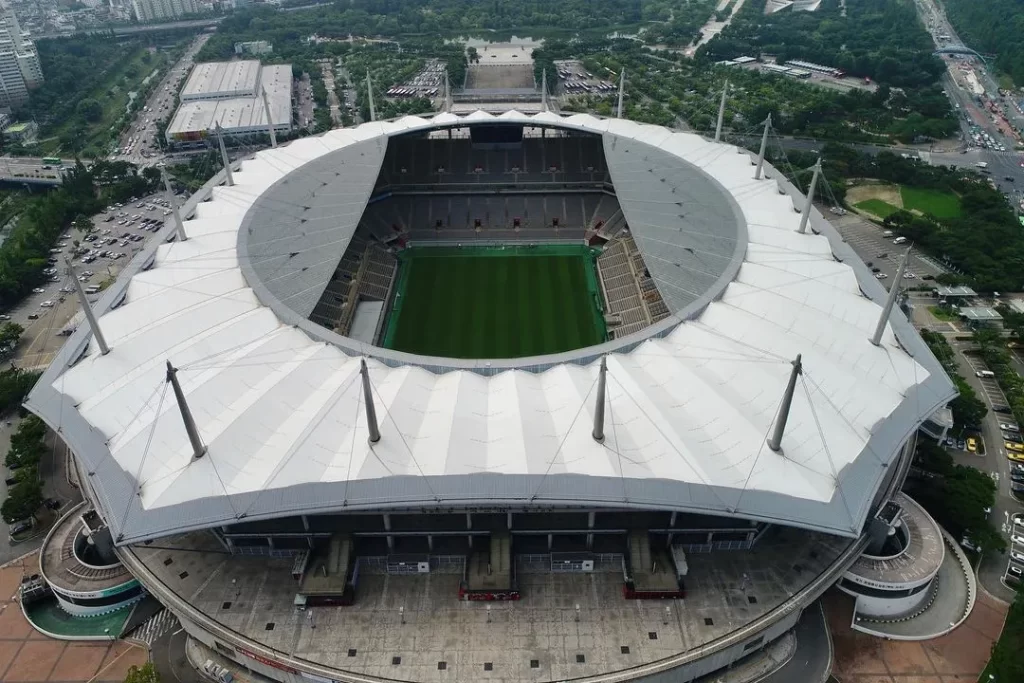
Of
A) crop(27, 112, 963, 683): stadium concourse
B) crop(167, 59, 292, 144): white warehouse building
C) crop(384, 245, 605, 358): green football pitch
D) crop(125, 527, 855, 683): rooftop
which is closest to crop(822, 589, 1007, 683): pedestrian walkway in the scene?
crop(27, 112, 963, 683): stadium concourse

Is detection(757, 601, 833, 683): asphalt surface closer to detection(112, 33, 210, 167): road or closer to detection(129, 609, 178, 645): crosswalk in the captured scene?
detection(129, 609, 178, 645): crosswalk

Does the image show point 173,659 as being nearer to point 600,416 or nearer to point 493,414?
point 493,414

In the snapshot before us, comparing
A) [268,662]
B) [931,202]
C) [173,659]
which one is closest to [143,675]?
[173,659]

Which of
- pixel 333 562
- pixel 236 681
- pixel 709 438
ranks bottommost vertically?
pixel 236 681

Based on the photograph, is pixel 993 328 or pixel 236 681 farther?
A: pixel 993 328

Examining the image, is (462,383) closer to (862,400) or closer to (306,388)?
(306,388)

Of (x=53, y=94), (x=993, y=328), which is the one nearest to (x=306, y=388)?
(x=993, y=328)
